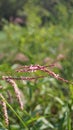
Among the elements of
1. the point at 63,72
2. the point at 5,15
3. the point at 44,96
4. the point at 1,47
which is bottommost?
the point at 44,96

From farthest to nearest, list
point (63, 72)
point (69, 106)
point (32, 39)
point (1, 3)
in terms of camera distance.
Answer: point (1, 3) → point (32, 39) → point (63, 72) → point (69, 106)

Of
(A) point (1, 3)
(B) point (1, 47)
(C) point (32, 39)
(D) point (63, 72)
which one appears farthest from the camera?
(A) point (1, 3)

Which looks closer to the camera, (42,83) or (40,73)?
(40,73)

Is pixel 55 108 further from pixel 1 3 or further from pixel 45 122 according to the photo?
pixel 1 3

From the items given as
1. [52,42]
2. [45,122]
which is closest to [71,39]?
[52,42]

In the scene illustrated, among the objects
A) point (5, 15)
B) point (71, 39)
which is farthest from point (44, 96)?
point (5, 15)

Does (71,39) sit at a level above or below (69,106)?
above

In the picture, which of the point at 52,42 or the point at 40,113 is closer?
the point at 40,113
